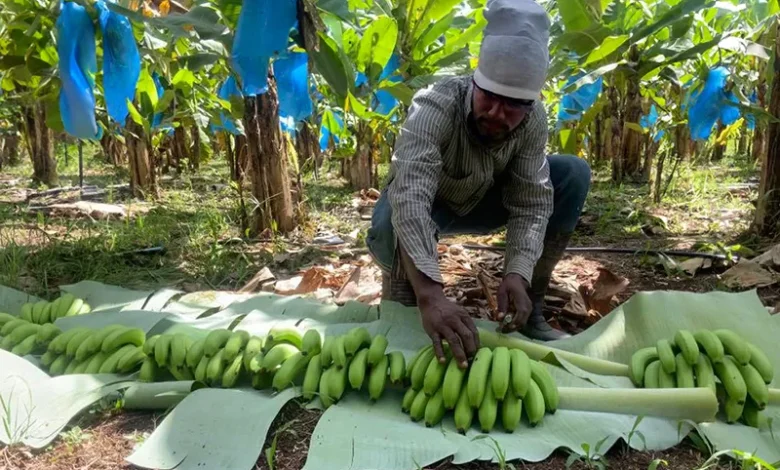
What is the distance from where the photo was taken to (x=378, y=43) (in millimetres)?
3320

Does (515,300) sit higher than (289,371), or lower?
higher

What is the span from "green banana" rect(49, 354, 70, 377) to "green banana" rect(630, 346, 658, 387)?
185cm

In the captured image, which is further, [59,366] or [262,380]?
[59,366]

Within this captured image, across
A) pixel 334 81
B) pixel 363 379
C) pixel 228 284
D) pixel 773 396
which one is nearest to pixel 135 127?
pixel 228 284

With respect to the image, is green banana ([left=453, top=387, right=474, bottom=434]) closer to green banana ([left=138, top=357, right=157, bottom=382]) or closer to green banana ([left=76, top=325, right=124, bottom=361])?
green banana ([left=138, top=357, right=157, bottom=382])

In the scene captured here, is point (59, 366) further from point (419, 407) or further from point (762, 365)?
point (762, 365)

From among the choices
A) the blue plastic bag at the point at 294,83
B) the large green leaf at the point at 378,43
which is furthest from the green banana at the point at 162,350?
the large green leaf at the point at 378,43

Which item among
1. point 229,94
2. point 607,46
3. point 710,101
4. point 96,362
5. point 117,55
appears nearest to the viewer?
point 96,362

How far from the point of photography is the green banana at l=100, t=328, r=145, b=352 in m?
2.03

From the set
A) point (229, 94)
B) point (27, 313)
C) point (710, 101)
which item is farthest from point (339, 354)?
point (710, 101)

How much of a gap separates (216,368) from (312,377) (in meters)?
0.30

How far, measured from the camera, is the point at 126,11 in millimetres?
2584

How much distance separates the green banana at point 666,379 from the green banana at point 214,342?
1.31m

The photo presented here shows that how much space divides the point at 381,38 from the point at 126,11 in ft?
4.27
